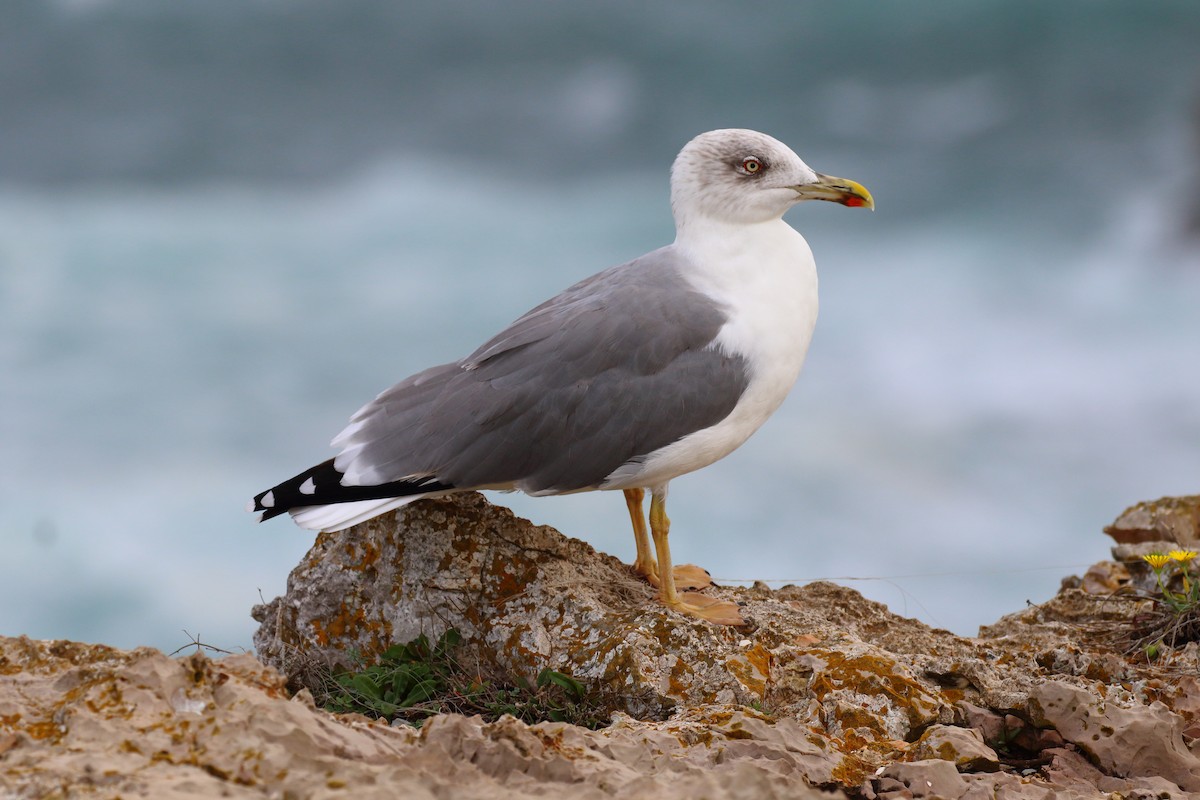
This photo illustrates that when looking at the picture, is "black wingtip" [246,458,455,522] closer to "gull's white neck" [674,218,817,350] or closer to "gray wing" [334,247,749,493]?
"gray wing" [334,247,749,493]

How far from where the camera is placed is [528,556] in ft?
22.9

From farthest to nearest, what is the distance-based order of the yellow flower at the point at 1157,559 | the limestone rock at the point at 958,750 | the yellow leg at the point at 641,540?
the yellow flower at the point at 1157,559, the yellow leg at the point at 641,540, the limestone rock at the point at 958,750

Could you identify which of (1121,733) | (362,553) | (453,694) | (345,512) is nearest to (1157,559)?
(1121,733)

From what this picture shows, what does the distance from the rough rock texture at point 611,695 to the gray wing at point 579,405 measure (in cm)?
60

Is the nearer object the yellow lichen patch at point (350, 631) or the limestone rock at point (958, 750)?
the limestone rock at point (958, 750)

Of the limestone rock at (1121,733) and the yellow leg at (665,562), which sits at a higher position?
the yellow leg at (665,562)

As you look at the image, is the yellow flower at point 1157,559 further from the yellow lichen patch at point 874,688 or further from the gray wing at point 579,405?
the gray wing at point 579,405

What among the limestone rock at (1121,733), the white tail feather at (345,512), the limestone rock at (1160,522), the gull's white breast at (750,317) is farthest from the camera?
the limestone rock at (1160,522)

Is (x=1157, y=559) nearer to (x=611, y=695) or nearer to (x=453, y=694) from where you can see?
(x=611, y=695)

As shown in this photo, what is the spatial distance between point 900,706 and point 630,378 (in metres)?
2.17

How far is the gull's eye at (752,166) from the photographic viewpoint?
705 cm

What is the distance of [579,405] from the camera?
6.55 m

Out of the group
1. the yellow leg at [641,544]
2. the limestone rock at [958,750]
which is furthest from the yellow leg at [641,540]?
the limestone rock at [958,750]

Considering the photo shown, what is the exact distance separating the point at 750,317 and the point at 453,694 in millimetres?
2575
